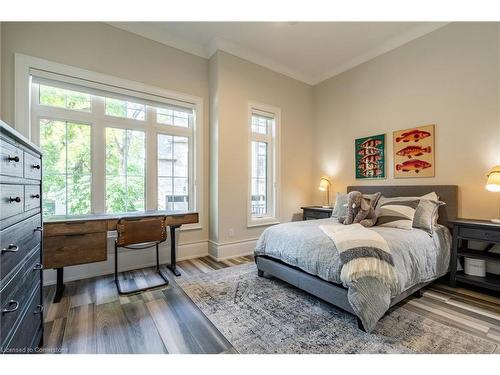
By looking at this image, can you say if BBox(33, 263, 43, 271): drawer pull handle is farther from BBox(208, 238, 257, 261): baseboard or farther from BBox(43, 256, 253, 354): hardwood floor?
BBox(208, 238, 257, 261): baseboard

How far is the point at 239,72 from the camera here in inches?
138

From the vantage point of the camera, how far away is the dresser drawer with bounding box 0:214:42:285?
0.88 metres

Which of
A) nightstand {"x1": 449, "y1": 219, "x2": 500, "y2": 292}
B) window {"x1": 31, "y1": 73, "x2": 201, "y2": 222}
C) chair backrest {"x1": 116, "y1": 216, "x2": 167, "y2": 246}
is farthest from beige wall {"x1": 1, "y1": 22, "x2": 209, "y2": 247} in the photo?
nightstand {"x1": 449, "y1": 219, "x2": 500, "y2": 292}

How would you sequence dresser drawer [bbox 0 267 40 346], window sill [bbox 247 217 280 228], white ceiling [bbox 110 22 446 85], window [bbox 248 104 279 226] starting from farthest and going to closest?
window [bbox 248 104 279 226]
window sill [bbox 247 217 280 228]
white ceiling [bbox 110 22 446 85]
dresser drawer [bbox 0 267 40 346]

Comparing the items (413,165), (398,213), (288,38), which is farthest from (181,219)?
(413,165)

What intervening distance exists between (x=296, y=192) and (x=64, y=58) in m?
3.75

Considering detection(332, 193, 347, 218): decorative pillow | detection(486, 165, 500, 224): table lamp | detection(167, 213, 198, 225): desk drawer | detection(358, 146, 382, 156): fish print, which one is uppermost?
detection(358, 146, 382, 156): fish print

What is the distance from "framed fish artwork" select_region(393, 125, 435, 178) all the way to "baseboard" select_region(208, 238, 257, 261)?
8.04ft

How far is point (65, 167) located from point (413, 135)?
4.43 metres

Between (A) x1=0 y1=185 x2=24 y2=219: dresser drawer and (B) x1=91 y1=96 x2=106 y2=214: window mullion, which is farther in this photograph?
(B) x1=91 y1=96 x2=106 y2=214: window mullion

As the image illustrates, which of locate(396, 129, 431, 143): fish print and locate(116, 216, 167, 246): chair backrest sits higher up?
locate(396, 129, 431, 143): fish print

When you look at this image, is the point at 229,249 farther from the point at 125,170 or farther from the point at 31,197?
the point at 31,197

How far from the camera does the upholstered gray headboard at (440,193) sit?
269cm

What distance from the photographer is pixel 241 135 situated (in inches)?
139
